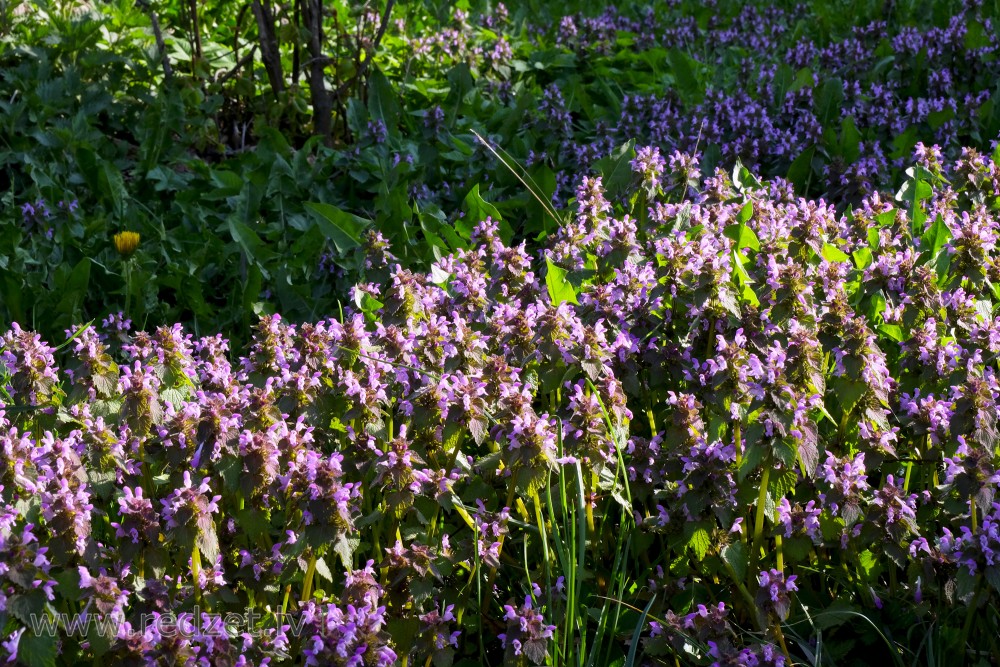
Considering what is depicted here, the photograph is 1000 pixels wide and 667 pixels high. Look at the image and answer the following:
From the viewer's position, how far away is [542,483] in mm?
2217

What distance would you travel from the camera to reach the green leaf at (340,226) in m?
3.89

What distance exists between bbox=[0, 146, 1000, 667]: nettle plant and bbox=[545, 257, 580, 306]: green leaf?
238mm

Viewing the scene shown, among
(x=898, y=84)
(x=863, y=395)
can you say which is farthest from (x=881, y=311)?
(x=898, y=84)

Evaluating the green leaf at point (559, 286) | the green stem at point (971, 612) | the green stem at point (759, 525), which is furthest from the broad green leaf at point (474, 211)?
the green stem at point (971, 612)

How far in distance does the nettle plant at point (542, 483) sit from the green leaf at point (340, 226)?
114 centimetres

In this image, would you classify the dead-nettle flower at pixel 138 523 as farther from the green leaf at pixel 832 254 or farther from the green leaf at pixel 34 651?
→ the green leaf at pixel 832 254

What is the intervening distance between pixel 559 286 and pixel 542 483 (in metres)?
0.92

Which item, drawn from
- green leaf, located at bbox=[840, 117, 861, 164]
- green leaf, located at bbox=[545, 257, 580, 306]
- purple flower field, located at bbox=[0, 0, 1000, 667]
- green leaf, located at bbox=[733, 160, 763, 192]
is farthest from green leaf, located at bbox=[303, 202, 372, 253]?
green leaf, located at bbox=[840, 117, 861, 164]

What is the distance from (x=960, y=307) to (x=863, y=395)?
1.70 feet

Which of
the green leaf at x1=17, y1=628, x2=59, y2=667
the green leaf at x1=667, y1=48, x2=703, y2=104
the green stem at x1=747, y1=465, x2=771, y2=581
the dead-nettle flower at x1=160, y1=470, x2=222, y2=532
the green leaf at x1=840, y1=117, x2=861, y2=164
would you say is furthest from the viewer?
the green leaf at x1=667, y1=48, x2=703, y2=104

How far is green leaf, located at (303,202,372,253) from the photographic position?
389 cm

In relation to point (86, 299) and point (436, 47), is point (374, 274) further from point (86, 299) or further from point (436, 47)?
point (436, 47)

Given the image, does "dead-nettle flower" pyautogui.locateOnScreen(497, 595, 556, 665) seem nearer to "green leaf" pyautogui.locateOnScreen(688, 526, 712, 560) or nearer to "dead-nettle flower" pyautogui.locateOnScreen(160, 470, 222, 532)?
"green leaf" pyautogui.locateOnScreen(688, 526, 712, 560)

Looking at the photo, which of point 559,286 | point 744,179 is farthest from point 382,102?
point 559,286
